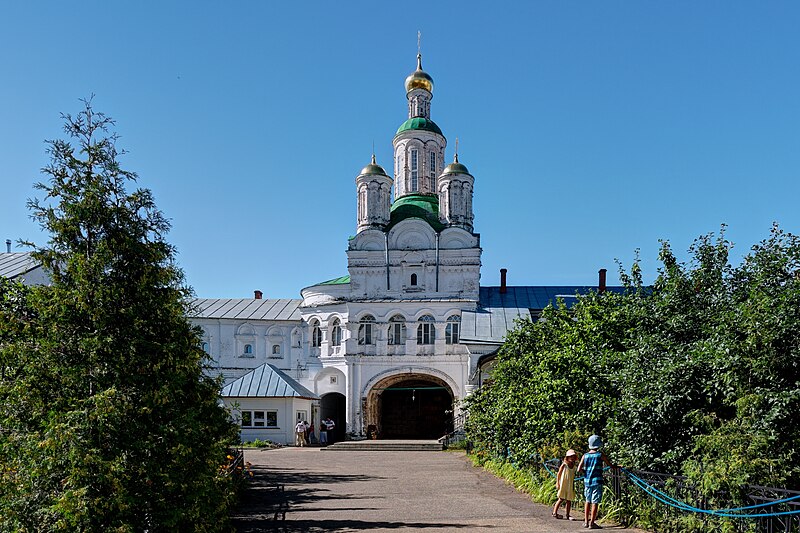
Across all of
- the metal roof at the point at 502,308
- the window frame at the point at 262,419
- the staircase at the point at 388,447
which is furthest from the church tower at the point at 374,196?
the staircase at the point at 388,447

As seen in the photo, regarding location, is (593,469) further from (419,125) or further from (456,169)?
(419,125)

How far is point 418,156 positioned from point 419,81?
512 centimetres

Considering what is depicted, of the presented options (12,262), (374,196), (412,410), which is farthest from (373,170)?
(12,262)

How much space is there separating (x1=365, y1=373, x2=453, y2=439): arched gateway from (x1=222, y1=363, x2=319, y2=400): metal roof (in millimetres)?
5876

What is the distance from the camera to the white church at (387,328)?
107ft

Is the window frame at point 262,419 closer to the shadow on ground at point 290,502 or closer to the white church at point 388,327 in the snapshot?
the white church at point 388,327

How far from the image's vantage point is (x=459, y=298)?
3491 centimetres

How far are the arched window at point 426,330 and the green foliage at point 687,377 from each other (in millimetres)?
18902

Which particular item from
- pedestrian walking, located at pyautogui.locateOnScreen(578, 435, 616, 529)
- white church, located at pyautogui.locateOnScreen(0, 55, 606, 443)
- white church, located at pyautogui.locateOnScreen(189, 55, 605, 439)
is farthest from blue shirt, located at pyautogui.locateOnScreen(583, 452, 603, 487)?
white church, located at pyautogui.locateOnScreen(189, 55, 605, 439)

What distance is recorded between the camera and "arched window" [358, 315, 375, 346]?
35375mm

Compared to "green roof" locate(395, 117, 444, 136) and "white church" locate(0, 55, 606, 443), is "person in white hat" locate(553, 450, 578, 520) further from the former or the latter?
→ "green roof" locate(395, 117, 444, 136)

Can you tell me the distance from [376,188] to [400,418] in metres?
12.2

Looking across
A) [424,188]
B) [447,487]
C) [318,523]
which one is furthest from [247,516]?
[424,188]

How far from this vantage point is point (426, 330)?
35094 mm
